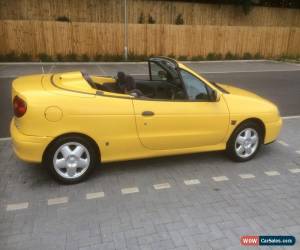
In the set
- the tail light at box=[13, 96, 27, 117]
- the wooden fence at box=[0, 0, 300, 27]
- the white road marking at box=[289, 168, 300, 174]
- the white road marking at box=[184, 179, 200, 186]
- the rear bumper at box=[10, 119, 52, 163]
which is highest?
the wooden fence at box=[0, 0, 300, 27]

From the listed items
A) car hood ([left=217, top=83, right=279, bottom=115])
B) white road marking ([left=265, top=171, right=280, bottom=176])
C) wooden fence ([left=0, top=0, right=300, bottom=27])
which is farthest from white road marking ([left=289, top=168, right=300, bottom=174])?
wooden fence ([left=0, top=0, right=300, bottom=27])

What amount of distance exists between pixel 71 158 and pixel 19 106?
2.93 feet

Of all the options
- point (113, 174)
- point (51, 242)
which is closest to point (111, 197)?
point (113, 174)

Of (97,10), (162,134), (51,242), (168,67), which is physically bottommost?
(51,242)

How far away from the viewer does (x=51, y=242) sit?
326cm

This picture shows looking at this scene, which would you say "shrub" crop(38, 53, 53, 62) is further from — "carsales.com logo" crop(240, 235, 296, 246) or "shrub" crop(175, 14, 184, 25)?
"carsales.com logo" crop(240, 235, 296, 246)

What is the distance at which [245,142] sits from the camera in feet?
17.3

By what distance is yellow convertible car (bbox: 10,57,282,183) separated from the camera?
4102 mm

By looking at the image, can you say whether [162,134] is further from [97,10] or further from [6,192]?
[97,10]

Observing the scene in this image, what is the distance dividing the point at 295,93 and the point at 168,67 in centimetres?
785

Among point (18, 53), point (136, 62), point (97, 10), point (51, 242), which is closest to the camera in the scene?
point (51, 242)

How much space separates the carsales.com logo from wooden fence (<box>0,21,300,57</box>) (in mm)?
17775

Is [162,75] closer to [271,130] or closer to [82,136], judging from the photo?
[82,136]

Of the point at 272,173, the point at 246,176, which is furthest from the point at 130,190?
the point at 272,173
